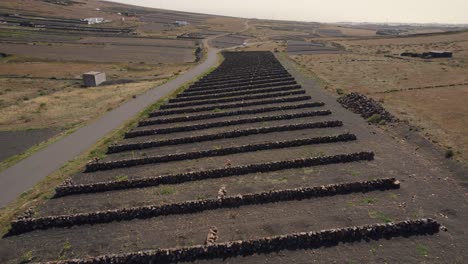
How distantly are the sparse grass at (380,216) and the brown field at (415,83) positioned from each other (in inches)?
511

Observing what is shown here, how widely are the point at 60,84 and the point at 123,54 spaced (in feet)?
151

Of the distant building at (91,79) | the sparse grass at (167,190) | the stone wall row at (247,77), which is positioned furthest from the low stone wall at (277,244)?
the distant building at (91,79)

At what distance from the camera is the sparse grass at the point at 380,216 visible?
2266cm

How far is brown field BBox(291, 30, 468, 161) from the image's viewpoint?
38.5m

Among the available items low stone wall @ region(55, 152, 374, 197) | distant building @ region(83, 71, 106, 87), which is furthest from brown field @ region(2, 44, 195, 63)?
low stone wall @ region(55, 152, 374, 197)

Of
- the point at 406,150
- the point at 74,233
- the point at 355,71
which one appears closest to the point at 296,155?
the point at 406,150

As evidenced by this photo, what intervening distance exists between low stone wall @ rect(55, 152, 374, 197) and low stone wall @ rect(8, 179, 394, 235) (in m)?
4.56

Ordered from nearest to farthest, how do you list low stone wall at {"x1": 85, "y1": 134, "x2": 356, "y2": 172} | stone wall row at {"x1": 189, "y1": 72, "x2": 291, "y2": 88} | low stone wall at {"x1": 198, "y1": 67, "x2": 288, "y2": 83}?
low stone wall at {"x1": 85, "y1": 134, "x2": 356, "y2": 172}, stone wall row at {"x1": 189, "y1": 72, "x2": 291, "y2": 88}, low stone wall at {"x1": 198, "y1": 67, "x2": 288, "y2": 83}

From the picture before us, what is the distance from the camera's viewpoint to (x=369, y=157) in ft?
104

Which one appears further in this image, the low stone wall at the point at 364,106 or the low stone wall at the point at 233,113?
the low stone wall at the point at 233,113

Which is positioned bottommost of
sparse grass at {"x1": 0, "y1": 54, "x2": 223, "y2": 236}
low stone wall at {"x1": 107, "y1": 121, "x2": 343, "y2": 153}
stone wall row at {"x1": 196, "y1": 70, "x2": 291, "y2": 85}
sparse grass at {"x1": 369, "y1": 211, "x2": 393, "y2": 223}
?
Answer: sparse grass at {"x1": 0, "y1": 54, "x2": 223, "y2": 236}

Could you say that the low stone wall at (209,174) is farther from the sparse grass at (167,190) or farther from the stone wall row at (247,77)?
the stone wall row at (247,77)

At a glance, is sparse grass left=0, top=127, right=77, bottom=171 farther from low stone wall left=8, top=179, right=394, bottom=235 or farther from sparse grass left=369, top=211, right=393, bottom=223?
sparse grass left=369, top=211, right=393, bottom=223

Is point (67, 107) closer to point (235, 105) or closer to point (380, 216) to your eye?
point (235, 105)
